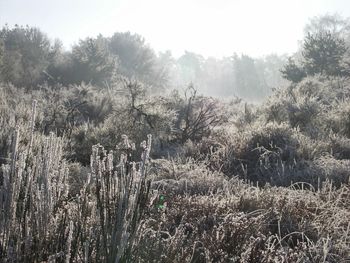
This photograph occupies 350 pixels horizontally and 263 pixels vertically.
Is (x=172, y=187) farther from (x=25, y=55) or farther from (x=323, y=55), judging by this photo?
(x=25, y=55)

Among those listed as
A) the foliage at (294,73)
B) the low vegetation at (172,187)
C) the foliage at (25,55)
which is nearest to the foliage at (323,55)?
the foliage at (294,73)

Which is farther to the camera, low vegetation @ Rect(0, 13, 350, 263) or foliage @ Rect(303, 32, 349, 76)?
foliage @ Rect(303, 32, 349, 76)

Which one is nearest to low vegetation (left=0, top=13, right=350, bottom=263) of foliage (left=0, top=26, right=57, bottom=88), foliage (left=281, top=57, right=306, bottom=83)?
foliage (left=281, top=57, right=306, bottom=83)

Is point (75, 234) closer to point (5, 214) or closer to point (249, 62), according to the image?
point (5, 214)

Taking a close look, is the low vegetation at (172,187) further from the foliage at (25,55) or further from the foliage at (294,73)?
the foliage at (25,55)

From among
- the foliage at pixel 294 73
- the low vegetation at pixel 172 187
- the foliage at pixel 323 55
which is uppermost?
the foliage at pixel 323 55

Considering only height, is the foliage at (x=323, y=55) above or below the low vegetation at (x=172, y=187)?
above

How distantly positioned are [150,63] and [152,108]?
3026 cm

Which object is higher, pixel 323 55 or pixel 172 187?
pixel 323 55

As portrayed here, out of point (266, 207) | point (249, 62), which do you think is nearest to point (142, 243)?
point (266, 207)

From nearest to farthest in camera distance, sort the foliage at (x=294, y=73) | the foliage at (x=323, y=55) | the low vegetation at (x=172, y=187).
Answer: the low vegetation at (x=172, y=187)
the foliage at (x=323, y=55)
the foliage at (x=294, y=73)

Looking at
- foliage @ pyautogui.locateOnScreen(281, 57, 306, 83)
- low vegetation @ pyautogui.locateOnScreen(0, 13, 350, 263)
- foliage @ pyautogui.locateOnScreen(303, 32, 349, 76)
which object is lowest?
low vegetation @ pyautogui.locateOnScreen(0, 13, 350, 263)

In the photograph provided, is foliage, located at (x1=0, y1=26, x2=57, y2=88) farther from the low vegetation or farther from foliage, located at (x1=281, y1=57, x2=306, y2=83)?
foliage, located at (x1=281, y1=57, x2=306, y2=83)

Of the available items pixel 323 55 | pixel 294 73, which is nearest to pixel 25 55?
pixel 294 73
